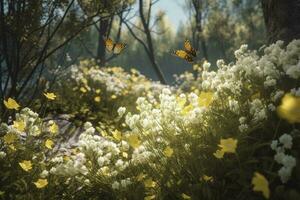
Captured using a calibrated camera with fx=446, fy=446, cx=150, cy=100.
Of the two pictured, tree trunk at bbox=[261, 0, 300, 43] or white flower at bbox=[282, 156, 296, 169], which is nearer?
white flower at bbox=[282, 156, 296, 169]

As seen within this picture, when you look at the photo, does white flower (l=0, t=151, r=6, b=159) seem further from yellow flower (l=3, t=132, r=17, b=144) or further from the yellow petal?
the yellow petal

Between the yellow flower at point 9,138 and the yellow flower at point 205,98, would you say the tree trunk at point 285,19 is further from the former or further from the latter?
the yellow flower at point 9,138

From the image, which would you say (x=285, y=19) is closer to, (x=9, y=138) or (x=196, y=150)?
(x=196, y=150)

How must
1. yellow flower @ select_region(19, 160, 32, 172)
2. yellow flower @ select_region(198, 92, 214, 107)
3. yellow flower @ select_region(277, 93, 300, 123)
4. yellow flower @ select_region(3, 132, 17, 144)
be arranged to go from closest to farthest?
yellow flower @ select_region(277, 93, 300, 123), yellow flower @ select_region(198, 92, 214, 107), yellow flower @ select_region(19, 160, 32, 172), yellow flower @ select_region(3, 132, 17, 144)

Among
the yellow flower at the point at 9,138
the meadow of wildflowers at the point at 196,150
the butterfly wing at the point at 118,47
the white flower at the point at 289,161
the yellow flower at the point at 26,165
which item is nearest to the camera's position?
the white flower at the point at 289,161

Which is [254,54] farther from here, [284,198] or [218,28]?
[218,28]

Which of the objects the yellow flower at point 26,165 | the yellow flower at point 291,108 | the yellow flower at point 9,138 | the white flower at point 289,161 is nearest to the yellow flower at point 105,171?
the yellow flower at point 26,165

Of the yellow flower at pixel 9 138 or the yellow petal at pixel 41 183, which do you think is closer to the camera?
the yellow petal at pixel 41 183

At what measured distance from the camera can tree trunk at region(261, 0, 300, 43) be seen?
14.5 ft

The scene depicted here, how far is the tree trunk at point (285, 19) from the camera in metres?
4.41

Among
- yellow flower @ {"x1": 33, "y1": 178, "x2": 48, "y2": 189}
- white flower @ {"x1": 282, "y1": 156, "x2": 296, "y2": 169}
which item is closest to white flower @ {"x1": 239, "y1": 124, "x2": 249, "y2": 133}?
white flower @ {"x1": 282, "y1": 156, "x2": 296, "y2": 169}

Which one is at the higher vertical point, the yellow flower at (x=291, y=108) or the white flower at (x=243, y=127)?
the white flower at (x=243, y=127)

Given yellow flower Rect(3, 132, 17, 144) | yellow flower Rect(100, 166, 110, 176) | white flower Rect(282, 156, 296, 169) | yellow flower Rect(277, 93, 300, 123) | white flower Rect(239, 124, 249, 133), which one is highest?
white flower Rect(239, 124, 249, 133)

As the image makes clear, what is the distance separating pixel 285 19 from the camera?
4.46m
